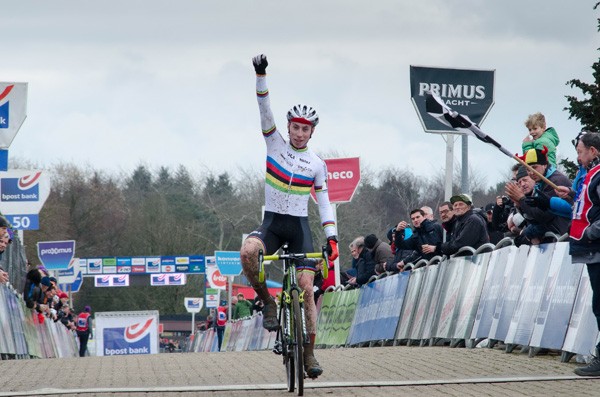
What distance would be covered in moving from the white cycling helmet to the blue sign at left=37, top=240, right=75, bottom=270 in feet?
121

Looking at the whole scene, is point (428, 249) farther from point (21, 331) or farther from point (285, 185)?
point (21, 331)

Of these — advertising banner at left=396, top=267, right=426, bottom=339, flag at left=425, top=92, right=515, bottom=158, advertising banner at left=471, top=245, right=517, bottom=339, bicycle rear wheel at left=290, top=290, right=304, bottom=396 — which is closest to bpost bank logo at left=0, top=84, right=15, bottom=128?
advertising banner at left=396, top=267, right=426, bottom=339

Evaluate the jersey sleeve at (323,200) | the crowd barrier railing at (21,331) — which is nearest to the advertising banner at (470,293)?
the jersey sleeve at (323,200)

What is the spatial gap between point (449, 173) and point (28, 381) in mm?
8966

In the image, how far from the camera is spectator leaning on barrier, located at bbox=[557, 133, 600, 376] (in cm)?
1065

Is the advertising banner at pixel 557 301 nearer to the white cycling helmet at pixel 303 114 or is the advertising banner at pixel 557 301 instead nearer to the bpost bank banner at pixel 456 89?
the white cycling helmet at pixel 303 114

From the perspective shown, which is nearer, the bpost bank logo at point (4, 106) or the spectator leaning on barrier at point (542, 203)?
the spectator leaning on barrier at point (542, 203)

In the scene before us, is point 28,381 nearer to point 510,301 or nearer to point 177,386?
point 177,386

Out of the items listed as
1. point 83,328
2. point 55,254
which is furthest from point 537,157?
point 55,254

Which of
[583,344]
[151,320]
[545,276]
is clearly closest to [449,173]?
[545,276]

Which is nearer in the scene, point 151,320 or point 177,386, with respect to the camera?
point 177,386

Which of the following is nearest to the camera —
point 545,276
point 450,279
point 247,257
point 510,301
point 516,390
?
point 516,390

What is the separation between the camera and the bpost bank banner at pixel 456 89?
18562 millimetres

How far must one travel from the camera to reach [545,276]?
13078 mm
